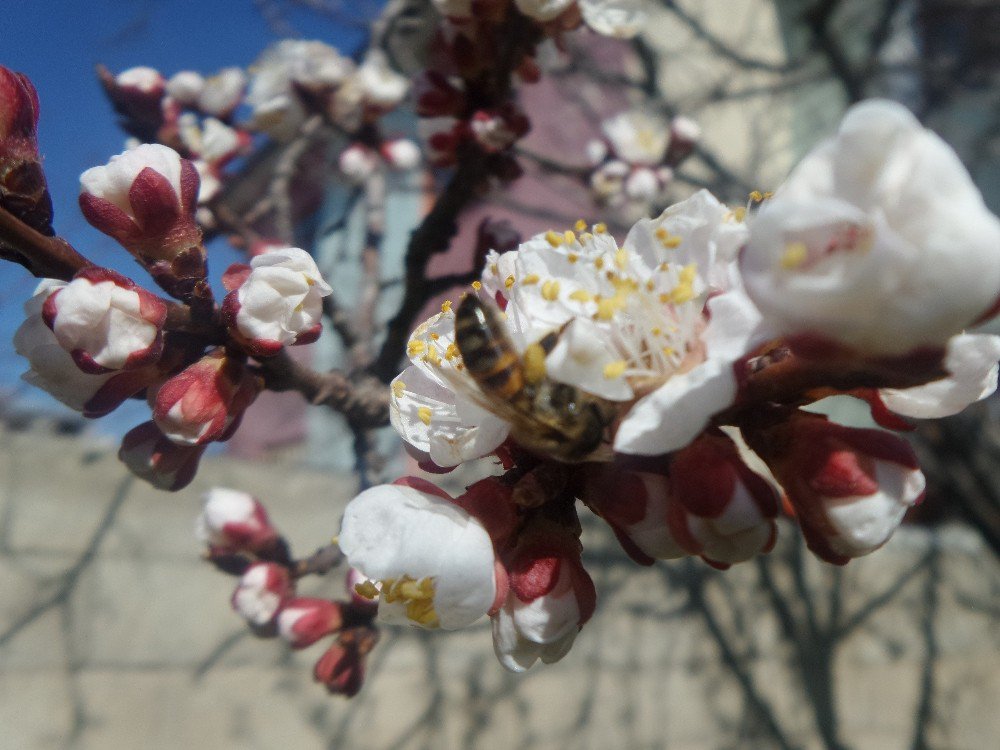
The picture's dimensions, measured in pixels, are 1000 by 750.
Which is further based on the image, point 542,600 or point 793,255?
point 542,600

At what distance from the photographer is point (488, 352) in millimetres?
469

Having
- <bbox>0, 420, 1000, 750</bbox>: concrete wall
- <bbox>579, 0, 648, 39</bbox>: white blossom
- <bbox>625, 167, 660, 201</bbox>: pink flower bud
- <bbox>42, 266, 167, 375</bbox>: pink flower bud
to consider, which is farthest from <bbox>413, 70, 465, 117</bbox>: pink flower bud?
<bbox>0, 420, 1000, 750</bbox>: concrete wall

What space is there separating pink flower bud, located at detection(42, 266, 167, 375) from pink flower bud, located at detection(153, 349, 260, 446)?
0.13ft

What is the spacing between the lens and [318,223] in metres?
3.64

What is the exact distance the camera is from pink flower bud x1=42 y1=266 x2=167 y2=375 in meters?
0.55

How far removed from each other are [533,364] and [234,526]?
0.91 metres

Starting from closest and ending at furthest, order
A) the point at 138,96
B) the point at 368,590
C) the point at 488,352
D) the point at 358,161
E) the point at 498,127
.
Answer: the point at 488,352 → the point at 368,590 → the point at 498,127 → the point at 138,96 → the point at 358,161

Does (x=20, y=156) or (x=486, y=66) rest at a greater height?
(x=20, y=156)

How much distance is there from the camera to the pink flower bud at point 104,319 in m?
0.55

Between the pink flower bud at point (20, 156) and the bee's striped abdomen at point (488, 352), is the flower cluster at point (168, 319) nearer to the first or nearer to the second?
the pink flower bud at point (20, 156)

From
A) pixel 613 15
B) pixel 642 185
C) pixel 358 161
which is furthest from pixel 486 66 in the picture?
pixel 642 185

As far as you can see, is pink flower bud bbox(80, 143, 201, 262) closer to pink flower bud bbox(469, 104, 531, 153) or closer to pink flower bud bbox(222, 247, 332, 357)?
pink flower bud bbox(222, 247, 332, 357)

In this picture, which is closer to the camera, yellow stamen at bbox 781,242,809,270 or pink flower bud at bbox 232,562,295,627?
yellow stamen at bbox 781,242,809,270

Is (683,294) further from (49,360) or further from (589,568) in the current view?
(589,568)
